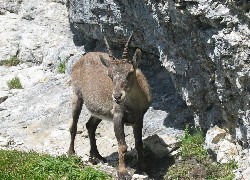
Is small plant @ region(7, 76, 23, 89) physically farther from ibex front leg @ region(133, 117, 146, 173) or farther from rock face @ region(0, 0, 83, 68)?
ibex front leg @ region(133, 117, 146, 173)

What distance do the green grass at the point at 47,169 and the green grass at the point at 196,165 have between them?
1.76 metres

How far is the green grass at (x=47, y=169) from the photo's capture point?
40.0 ft

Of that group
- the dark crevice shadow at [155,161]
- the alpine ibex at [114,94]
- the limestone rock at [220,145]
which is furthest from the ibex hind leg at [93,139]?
the limestone rock at [220,145]

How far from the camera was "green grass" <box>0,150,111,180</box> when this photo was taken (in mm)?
12180

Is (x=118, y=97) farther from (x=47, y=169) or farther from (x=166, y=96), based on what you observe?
(x=166, y=96)

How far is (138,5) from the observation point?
14.7m

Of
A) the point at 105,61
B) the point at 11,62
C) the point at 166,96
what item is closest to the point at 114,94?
the point at 105,61

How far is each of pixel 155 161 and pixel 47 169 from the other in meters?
2.88

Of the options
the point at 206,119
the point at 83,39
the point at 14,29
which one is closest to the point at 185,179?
the point at 206,119

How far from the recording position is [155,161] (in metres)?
14.1

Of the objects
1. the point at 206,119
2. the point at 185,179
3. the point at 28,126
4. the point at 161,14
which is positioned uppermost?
the point at 161,14

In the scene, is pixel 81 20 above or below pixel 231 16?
below

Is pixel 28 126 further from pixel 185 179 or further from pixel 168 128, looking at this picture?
pixel 185 179

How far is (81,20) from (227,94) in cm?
792
